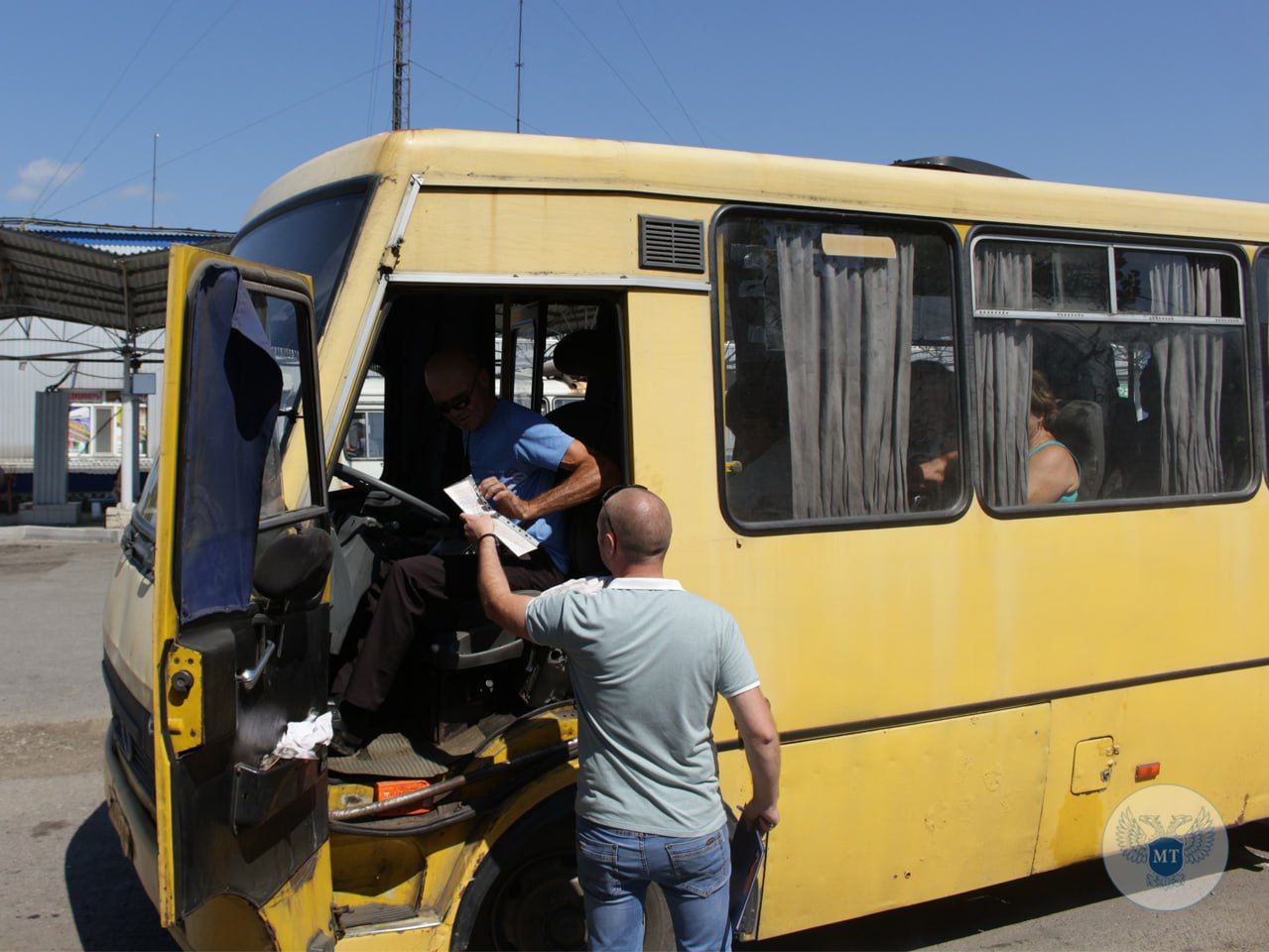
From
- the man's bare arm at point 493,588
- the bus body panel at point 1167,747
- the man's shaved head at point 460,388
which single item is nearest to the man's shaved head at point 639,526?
the man's bare arm at point 493,588

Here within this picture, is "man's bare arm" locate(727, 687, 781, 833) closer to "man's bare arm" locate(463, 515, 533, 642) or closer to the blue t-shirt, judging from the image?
"man's bare arm" locate(463, 515, 533, 642)

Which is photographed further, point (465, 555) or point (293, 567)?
point (465, 555)

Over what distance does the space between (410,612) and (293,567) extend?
0.70m

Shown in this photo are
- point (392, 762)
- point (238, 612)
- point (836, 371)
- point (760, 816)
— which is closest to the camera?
point (238, 612)

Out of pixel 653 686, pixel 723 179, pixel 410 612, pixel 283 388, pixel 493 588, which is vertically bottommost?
pixel 653 686

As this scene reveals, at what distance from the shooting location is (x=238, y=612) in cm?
270

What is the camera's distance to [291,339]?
3289 mm

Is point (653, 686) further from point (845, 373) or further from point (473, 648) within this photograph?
point (845, 373)

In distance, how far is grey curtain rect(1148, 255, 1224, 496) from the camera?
14.5 feet

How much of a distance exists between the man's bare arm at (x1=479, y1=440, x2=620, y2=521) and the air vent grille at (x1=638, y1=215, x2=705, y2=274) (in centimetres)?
69

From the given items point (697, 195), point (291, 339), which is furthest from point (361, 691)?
point (697, 195)

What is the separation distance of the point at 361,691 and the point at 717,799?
124 centimetres

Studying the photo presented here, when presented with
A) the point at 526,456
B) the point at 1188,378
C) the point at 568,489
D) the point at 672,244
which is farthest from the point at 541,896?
the point at 1188,378

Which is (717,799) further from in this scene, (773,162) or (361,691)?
(773,162)
